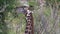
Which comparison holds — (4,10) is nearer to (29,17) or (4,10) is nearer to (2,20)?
(2,20)

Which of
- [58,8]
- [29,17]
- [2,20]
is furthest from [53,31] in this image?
[2,20]

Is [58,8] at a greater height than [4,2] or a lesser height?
lesser

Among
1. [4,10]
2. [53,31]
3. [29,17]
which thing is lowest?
[53,31]

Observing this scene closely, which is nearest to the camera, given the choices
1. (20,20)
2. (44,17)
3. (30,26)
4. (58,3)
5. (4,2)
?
(4,2)

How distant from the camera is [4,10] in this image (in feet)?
5.98

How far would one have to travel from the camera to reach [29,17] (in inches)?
80.0

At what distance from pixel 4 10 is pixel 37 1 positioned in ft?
4.39

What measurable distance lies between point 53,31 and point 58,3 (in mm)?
581

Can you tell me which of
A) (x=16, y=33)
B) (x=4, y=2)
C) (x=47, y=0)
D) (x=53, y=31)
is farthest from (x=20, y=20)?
(x=4, y=2)

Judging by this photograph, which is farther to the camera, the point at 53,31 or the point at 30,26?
the point at 53,31

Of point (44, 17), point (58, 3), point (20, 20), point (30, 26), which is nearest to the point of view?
point (30, 26)

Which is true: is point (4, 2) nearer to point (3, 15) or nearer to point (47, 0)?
point (3, 15)

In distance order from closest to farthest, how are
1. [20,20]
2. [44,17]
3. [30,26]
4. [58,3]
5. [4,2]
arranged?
[4,2] → [30,26] → [20,20] → [44,17] → [58,3]

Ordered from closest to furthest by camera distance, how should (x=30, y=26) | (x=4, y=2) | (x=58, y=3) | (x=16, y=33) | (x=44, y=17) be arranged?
(x=4, y=2)
(x=30, y=26)
(x=16, y=33)
(x=44, y=17)
(x=58, y=3)
